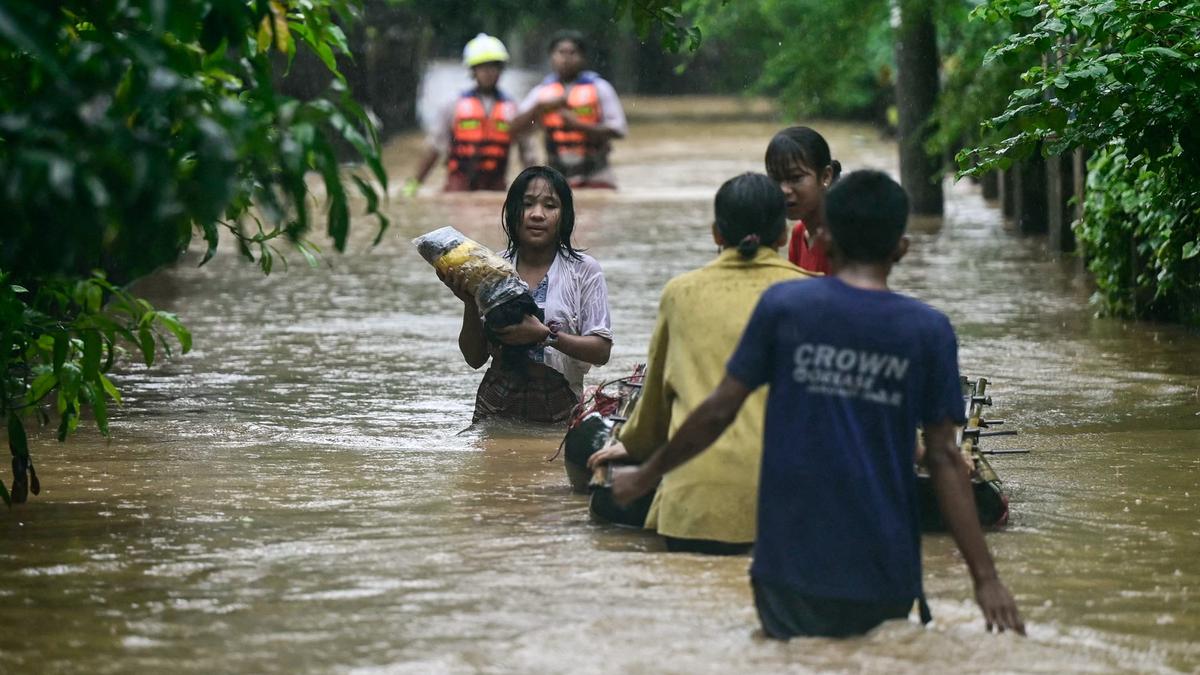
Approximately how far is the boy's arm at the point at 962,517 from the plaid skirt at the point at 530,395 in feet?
12.1

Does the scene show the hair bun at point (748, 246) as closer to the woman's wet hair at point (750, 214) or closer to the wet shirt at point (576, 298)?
the woman's wet hair at point (750, 214)

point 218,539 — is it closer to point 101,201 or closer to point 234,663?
point 234,663

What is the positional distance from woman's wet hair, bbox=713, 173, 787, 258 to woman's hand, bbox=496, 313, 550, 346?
219 centimetres

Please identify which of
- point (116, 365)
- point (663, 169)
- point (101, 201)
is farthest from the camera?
point (663, 169)

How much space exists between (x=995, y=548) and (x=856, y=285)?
1.88 metres

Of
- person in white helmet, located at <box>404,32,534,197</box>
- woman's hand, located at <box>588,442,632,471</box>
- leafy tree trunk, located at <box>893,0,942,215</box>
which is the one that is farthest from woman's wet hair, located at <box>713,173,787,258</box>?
person in white helmet, located at <box>404,32,534,197</box>

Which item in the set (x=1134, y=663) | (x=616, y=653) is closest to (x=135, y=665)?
(x=616, y=653)

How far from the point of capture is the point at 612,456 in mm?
6195

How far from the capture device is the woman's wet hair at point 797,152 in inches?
→ 278

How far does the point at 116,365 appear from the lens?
11.2 metres

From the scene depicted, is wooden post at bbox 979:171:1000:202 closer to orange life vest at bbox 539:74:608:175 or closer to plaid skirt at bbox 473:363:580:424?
orange life vest at bbox 539:74:608:175

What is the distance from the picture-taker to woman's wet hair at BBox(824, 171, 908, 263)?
15.9 feet

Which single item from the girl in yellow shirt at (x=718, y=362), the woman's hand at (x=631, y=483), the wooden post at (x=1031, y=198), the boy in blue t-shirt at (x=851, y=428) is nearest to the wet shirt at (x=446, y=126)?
the wooden post at (x=1031, y=198)

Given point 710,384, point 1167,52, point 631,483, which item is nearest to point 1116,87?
point 1167,52
